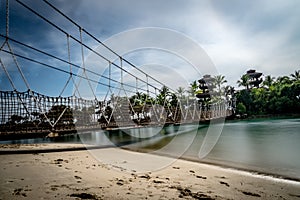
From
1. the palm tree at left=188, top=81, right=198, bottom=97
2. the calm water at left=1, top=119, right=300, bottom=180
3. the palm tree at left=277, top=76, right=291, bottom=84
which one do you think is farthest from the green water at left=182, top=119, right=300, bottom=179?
the palm tree at left=277, top=76, right=291, bottom=84

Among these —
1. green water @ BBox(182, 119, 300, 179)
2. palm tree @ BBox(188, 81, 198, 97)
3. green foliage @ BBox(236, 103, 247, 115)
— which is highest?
palm tree @ BBox(188, 81, 198, 97)

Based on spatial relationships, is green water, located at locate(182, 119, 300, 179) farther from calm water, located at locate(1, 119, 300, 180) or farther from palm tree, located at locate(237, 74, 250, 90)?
palm tree, located at locate(237, 74, 250, 90)

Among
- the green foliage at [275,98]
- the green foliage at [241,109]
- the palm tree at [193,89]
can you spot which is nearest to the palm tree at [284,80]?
the green foliage at [275,98]

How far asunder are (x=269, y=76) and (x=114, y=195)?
38.2 meters

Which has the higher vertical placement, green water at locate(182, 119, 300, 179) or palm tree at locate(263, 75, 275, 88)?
palm tree at locate(263, 75, 275, 88)

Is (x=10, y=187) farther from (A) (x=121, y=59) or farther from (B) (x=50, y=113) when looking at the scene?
(A) (x=121, y=59)

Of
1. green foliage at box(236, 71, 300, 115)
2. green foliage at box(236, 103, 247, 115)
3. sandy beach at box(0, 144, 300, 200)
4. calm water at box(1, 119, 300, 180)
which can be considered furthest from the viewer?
green foliage at box(236, 103, 247, 115)

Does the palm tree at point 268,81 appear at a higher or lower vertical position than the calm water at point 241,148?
higher

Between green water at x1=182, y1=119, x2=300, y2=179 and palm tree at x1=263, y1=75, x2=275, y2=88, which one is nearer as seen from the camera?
green water at x1=182, y1=119, x2=300, y2=179

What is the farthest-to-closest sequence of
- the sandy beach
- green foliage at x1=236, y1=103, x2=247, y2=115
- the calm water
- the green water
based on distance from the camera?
green foliage at x1=236, y1=103, x2=247, y2=115, the calm water, the green water, the sandy beach

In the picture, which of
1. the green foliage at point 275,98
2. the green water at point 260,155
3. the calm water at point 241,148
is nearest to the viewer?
the green water at point 260,155

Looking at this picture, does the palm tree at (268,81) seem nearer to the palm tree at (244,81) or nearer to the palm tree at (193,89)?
the palm tree at (244,81)

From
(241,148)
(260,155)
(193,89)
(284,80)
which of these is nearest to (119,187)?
(260,155)

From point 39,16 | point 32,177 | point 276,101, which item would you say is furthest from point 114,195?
point 276,101
